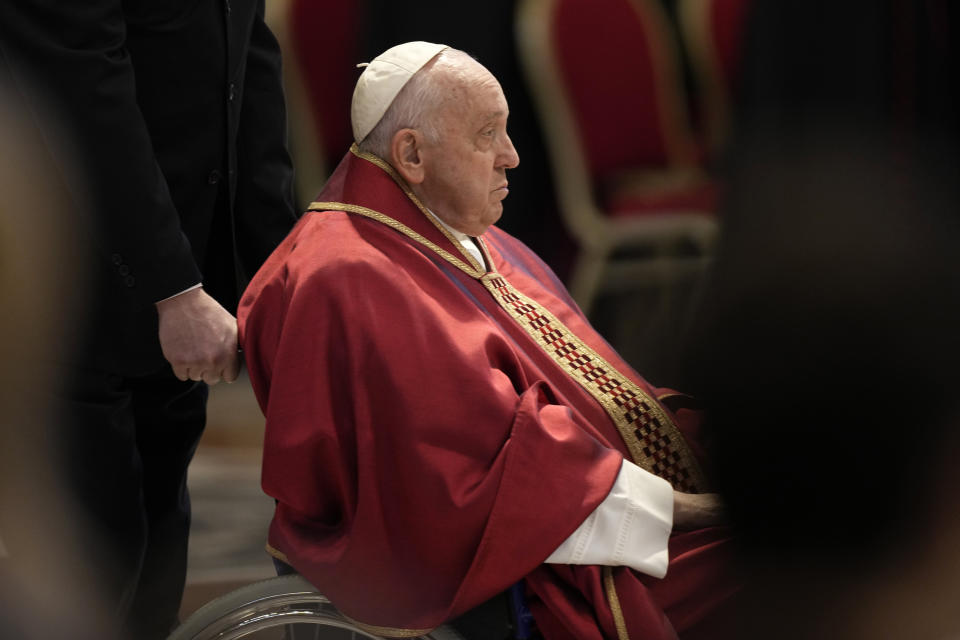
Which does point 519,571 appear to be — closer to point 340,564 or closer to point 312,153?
point 340,564

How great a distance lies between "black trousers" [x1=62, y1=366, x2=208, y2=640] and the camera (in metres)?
1.89

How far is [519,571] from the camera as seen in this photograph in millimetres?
1560

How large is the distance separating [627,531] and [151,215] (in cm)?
76

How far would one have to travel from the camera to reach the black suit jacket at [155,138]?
1.65 metres

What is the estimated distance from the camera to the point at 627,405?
179cm

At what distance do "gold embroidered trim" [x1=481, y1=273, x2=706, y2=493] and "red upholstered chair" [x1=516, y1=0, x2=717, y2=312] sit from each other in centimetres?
194

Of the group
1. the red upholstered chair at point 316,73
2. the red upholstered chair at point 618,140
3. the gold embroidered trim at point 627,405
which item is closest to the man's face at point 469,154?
the gold embroidered trim at point 627,405

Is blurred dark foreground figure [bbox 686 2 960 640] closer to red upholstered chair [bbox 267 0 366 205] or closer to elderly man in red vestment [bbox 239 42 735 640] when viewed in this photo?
elderly man in red vestment [bbox 239 42 735 640]

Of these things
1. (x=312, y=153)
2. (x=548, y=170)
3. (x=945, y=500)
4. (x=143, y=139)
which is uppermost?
(x=143, y=139)

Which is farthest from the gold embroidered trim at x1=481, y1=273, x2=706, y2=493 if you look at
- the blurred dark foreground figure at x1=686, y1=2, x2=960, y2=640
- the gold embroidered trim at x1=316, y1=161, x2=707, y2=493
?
the blurred dark foreground figure at x1=686, y1=2, x2=960, y2=640

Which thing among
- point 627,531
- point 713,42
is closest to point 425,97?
point 627,531

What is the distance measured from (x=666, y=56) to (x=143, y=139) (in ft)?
8.09

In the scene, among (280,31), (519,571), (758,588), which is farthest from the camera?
(280,31)

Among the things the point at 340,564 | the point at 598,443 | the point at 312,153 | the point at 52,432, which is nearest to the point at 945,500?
the point at 598,443
